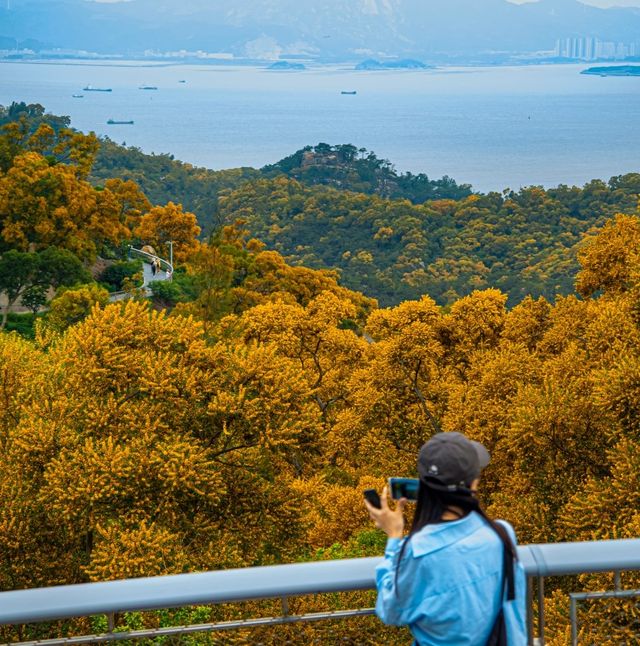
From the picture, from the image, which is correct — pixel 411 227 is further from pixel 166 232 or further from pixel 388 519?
pixel 388 519

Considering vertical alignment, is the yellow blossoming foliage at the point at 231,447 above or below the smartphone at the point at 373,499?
below

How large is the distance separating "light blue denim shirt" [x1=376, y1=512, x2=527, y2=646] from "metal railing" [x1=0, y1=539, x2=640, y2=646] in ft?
0.30

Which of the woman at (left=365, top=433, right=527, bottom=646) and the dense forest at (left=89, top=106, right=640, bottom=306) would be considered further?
the dense forest at (left=89, top=106, right=640, bottom=306)

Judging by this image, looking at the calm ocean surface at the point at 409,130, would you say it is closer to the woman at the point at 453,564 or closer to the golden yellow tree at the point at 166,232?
the golden yellow tree at the point at 166,232

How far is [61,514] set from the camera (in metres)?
8.87

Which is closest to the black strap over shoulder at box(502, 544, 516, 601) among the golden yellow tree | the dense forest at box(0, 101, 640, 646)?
the dense forest at box(0, 101, 640, 646)

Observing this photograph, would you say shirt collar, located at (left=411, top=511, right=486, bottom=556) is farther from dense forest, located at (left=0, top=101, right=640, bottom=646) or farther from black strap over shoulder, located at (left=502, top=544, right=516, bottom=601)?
dense forest, located at (left=0, top=101, right=640, bottom=646)

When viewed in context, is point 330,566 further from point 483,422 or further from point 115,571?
point 483,422

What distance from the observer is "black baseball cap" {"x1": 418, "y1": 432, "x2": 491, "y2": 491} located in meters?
2.25

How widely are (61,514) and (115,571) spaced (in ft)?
3.21

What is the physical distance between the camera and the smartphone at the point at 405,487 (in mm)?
2328

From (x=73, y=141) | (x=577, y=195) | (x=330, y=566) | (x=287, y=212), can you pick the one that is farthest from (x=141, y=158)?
(x=330, y=566)

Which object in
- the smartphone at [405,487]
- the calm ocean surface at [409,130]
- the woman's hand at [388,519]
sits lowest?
the woman's hand at [388,519]

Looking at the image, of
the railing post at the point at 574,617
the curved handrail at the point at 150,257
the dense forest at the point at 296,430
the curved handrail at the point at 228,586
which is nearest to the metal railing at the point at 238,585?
the curved handrail at the point at 228,586
